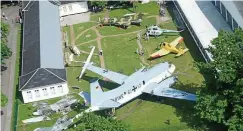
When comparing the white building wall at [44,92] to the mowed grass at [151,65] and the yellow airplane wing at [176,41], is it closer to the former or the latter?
the mowed grass at [151,65]

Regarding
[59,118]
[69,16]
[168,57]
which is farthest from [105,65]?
[69,16]

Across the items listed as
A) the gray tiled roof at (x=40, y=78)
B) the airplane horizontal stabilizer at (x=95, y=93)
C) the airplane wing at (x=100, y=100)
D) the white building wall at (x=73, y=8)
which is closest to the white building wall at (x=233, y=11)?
the airplane wing at (x=100, y=100)

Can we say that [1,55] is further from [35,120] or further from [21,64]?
[35,120]

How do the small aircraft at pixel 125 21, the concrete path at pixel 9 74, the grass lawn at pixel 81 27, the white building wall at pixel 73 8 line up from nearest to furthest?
the concrete path at pixel 9 74, the small aircraft at pixel 125 21, the grass lawn at pixel 81 27, the white building wall at pixel 73 8

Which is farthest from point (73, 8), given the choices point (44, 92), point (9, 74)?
point (44, 92)

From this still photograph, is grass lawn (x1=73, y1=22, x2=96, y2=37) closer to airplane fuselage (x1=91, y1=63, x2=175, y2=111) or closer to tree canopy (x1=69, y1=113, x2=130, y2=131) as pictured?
airplane fuselage (x1=91, y1=63, x2=175, y2=111)

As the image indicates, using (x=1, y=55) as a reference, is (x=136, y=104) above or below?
below

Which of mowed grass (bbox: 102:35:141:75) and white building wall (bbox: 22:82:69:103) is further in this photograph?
mowed grass (bbox: 102:35:141:75)

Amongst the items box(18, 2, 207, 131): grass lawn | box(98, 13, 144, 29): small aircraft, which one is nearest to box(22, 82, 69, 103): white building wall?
box(18, 2, 207, 131): grass lawn
